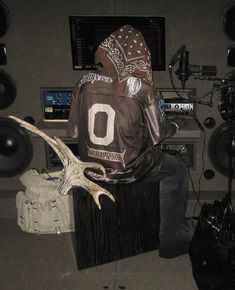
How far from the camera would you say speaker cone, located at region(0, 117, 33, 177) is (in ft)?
9.32

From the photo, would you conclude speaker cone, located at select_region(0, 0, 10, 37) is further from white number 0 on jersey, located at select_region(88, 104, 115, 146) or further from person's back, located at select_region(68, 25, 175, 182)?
white number 0 on jersey, located at select_region(88, 104, 115, 146)

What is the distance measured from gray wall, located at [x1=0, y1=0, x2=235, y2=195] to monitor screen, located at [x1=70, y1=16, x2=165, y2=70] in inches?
3.5

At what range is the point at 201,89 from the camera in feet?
9.42

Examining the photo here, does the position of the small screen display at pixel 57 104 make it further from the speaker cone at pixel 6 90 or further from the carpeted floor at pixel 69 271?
the carpeted floor at pixel 69 271

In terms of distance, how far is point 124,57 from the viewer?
1.99m

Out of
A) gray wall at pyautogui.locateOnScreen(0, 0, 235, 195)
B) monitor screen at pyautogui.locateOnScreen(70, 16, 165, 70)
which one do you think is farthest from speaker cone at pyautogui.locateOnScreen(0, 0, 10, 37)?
monitor screen at pyautogui.locateOnScreen(70, 16, 165, 70)

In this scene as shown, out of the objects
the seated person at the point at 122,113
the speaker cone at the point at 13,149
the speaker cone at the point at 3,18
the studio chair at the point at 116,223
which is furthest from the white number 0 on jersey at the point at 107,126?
the speaker cone at the point at 3,18

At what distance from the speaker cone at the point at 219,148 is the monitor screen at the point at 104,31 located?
679 mm

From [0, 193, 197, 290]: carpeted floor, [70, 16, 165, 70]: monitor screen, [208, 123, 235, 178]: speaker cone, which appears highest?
[70, 16, 165, 70]: monitor screen

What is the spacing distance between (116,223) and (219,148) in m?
1.04

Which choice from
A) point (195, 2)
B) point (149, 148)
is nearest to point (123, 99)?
point (149, 148)

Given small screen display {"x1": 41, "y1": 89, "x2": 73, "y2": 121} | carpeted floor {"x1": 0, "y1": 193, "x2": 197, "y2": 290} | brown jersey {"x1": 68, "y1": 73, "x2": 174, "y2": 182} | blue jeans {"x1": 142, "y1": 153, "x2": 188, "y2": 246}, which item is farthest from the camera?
small screen display {"x1": 41, "y1": 89, "x2": 73, "y2": 121}

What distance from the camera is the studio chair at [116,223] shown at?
7.25ft

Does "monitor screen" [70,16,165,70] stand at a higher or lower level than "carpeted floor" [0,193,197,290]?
higher
